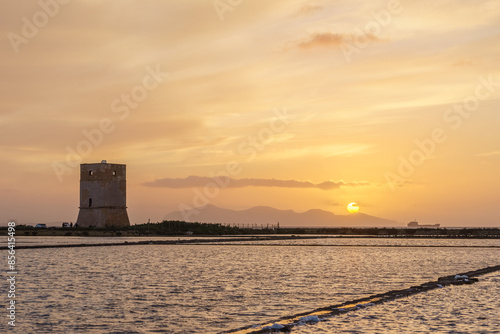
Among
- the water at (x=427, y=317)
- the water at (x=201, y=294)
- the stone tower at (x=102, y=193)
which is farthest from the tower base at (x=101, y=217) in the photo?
the water at (x=427, y=317)

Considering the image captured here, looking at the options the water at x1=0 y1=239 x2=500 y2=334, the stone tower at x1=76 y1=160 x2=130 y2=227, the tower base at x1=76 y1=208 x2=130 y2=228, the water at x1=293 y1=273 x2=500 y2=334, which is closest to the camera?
the water at x1=293 y1=273 x2=500 y2=334

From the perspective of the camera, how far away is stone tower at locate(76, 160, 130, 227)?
101 m

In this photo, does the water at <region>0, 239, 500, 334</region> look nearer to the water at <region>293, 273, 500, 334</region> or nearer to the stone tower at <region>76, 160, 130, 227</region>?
the water at <region>293, 273, 500, 334</region>

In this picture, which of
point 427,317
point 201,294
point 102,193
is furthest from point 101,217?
point 427,317

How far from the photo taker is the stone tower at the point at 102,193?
101 metres

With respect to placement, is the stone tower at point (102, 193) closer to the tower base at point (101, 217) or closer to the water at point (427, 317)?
the tower base at point (101, 217)

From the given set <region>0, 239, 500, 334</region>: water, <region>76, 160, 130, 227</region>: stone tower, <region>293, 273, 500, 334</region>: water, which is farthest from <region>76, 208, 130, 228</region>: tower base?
<region>293, 273, 500, 334</region>: water

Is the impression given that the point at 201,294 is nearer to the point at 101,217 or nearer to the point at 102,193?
the point at 102,193

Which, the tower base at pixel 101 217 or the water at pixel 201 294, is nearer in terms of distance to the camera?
the water at pixel 201 294

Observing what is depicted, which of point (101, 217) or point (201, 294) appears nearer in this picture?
point (201, 294)

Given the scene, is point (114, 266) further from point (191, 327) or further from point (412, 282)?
point (191, 327)

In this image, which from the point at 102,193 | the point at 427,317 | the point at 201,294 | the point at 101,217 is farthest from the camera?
the point at 101,217

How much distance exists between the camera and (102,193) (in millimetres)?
101625

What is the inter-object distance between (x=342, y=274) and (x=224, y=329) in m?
19.1
